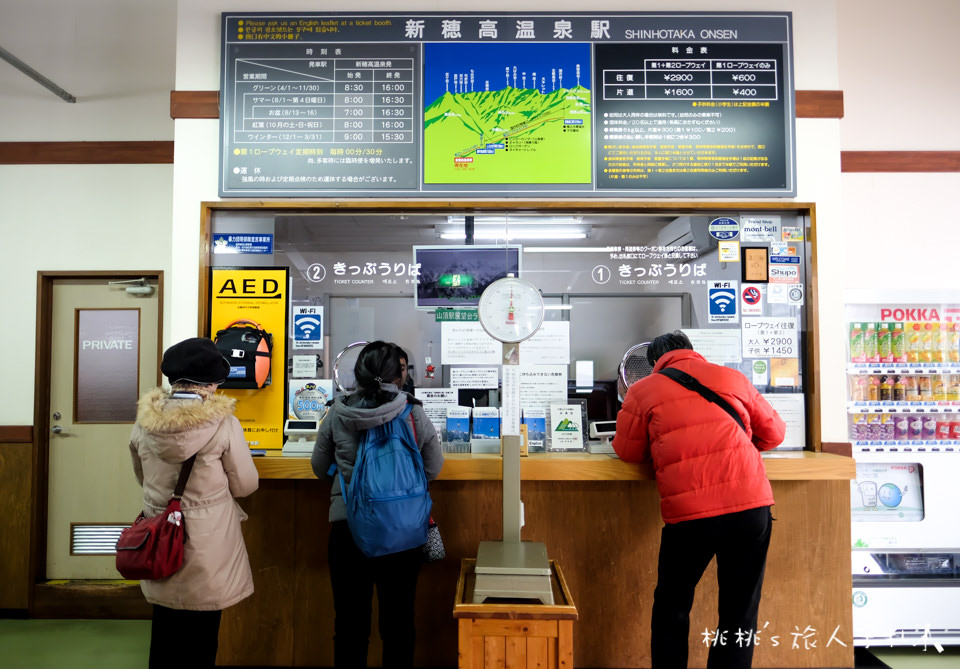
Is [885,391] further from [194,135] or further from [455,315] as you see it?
[194,135]

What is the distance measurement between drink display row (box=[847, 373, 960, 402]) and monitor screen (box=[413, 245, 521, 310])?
2010 millimetres

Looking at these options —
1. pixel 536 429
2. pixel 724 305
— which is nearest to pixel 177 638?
pixel 536 429

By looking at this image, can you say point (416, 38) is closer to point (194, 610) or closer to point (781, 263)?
point (781, 263)

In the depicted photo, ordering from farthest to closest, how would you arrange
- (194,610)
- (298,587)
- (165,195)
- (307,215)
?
(165,195)
(307,215)
(298,587)
(194,610)

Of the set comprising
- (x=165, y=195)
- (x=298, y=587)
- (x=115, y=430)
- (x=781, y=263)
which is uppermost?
(x=165, y=195)

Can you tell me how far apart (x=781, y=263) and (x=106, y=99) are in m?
4.34

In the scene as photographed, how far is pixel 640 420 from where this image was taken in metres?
2.34

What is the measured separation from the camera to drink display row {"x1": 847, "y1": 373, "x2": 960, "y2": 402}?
10.3 ft

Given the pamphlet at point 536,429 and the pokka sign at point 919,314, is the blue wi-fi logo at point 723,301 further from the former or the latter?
the pamphlet at point 536,429

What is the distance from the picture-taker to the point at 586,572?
2.78 m

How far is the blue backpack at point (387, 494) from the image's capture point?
212 centimetres

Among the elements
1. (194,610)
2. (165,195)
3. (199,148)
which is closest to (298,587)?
(194,610)

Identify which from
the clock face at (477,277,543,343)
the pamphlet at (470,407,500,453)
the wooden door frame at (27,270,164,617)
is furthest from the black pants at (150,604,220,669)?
the wooden door frame at (27,270,164,617)

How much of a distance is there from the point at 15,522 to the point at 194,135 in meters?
2.73
